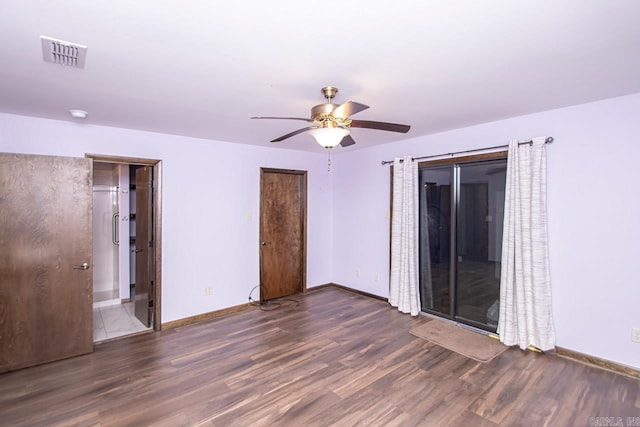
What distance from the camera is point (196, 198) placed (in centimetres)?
411

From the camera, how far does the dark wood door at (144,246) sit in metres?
3.83

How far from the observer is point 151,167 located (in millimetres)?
3820

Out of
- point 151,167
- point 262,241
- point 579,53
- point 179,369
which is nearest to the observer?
point 579,53

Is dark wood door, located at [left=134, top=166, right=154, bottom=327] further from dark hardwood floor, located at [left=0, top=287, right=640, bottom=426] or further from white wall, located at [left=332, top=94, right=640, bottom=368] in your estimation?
white wall, located at [left=332, top=94, right=640, bottom=368]

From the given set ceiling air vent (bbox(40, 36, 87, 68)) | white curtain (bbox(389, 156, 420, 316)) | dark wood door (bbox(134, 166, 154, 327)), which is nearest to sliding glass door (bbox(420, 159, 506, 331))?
white curtain (bbox(389, 156, 420, 316))

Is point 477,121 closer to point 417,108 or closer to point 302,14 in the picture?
point 417,108

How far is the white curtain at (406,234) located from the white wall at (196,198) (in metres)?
1.86

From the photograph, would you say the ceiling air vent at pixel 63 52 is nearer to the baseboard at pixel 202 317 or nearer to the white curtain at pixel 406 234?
the baseboard at pixel 202 317

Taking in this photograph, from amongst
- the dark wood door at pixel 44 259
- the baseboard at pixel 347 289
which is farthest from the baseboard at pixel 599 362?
the dark wood door at pixel 44 259

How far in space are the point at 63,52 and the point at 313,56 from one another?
1.46 meters

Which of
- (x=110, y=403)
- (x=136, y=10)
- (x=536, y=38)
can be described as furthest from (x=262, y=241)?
(x=536, y=38)

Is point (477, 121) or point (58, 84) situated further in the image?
point (477, 121)

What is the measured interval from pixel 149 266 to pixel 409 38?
12.4 ft

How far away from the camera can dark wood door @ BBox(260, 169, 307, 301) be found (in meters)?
4.86
